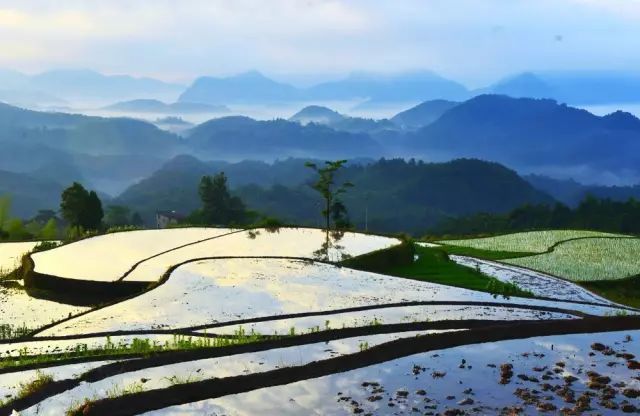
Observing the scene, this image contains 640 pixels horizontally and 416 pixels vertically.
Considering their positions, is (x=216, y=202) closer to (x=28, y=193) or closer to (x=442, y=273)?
(x=442, y=273)

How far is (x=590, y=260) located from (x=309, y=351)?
22526mm

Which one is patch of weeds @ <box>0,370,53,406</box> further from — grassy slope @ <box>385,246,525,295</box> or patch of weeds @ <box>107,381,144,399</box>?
grassy slope @ <box>385,246,525,295</box>

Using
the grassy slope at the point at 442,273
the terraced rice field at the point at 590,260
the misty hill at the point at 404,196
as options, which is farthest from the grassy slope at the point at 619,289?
the misty hill at the point at 404,196

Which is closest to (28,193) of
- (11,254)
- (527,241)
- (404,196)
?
(404,196)

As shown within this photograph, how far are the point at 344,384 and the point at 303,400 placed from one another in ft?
2.81

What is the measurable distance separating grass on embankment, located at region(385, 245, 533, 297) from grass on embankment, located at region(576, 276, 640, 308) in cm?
421

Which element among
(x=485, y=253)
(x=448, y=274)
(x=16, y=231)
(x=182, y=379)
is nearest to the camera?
(x=182, y=379)

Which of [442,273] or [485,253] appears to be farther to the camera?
[485,253]

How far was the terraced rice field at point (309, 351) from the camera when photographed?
8633mm

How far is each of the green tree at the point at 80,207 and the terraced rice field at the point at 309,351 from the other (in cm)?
2421

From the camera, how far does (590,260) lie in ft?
95.7

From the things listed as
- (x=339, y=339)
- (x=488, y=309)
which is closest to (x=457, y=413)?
(x=339, y=339)

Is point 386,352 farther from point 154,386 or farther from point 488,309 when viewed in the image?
point 488,309

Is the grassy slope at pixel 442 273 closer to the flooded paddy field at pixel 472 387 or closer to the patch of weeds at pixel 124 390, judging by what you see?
the flooded paddy field at pixel 472 387
